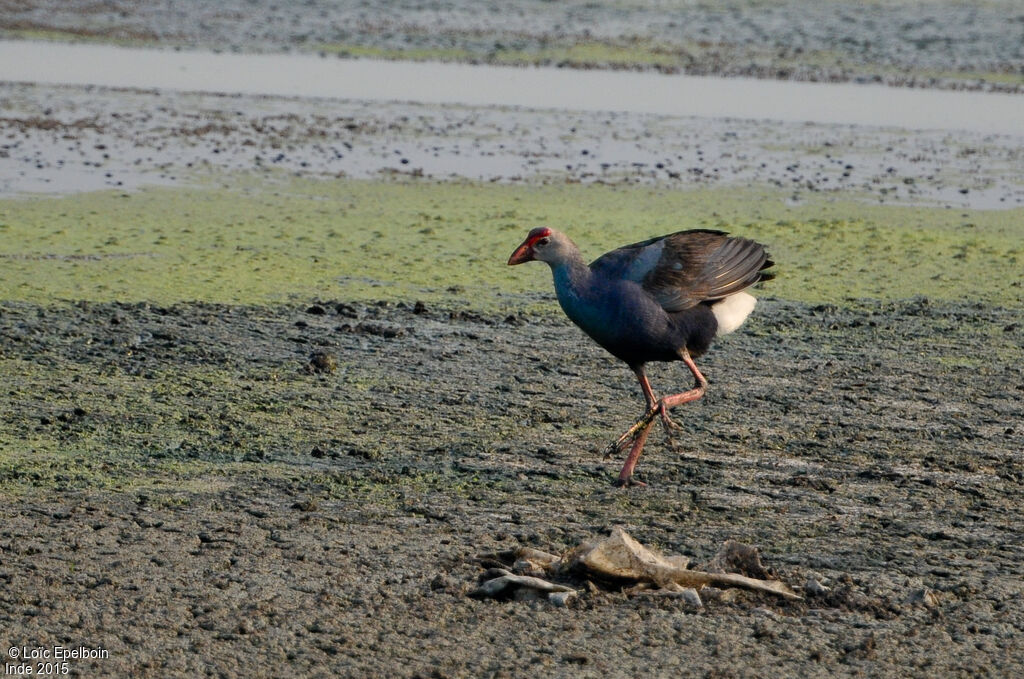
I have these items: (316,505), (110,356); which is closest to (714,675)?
(316,505)

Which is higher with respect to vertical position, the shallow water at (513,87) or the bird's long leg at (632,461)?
the bird's long leg at (632,461)

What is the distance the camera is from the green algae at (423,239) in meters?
9.50

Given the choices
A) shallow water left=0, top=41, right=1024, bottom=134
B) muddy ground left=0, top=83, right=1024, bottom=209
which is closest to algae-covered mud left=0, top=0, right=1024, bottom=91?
shallow water left=0, top=41, right=1024, bottom=134

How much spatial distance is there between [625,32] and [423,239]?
1923 cm

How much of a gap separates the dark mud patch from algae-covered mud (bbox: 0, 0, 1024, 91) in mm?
17803

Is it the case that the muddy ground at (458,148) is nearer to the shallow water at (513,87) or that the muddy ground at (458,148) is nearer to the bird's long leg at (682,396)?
the shallow water at (513,87)

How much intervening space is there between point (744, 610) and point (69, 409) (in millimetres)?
3431

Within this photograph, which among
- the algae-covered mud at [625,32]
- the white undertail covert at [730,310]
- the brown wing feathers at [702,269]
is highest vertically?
the brown wing feathers at [702,269]

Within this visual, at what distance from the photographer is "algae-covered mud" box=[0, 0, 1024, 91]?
2598 cm

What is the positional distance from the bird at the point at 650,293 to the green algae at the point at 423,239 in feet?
9.61

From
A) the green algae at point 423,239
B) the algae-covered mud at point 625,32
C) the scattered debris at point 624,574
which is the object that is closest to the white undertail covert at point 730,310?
the scattered debris at point 624,574

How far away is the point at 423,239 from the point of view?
36.7 feet

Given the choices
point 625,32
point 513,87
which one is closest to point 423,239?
point 513,87

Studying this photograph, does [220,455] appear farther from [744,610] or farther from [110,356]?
[744,610]
